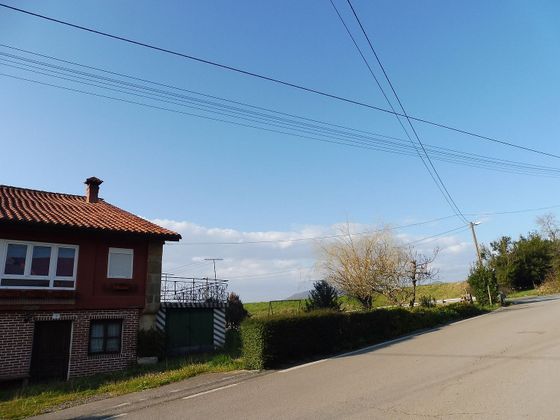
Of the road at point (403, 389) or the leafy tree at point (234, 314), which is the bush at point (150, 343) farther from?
the leafy tree at point (234, 314)

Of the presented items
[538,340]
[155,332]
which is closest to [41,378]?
[155,332]

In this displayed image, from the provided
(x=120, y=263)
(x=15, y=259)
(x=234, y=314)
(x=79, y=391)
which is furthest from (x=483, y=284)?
(x=15, y=259)

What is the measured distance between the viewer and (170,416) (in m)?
8.30

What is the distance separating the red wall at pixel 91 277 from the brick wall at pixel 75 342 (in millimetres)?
334

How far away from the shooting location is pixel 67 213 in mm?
19141

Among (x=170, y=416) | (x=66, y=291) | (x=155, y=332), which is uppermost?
(x=66, y=291)

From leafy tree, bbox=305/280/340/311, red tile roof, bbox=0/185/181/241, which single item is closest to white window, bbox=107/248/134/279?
red tile roof, bbox=0/185/181/241

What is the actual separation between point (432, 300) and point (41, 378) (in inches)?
1007

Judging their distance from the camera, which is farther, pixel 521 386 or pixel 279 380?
pixel 279 380

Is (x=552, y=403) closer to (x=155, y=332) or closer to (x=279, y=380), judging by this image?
(x=279, y=380)

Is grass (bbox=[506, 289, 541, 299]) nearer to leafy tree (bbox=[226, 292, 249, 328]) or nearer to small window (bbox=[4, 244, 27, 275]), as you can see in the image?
leafy tree (bbox=[226, 292, 249, 328])

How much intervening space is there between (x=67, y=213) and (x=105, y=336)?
5.41 metres

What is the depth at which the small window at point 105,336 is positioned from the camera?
18.2 m

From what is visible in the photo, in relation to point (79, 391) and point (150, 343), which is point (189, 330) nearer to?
point (150, 343)
